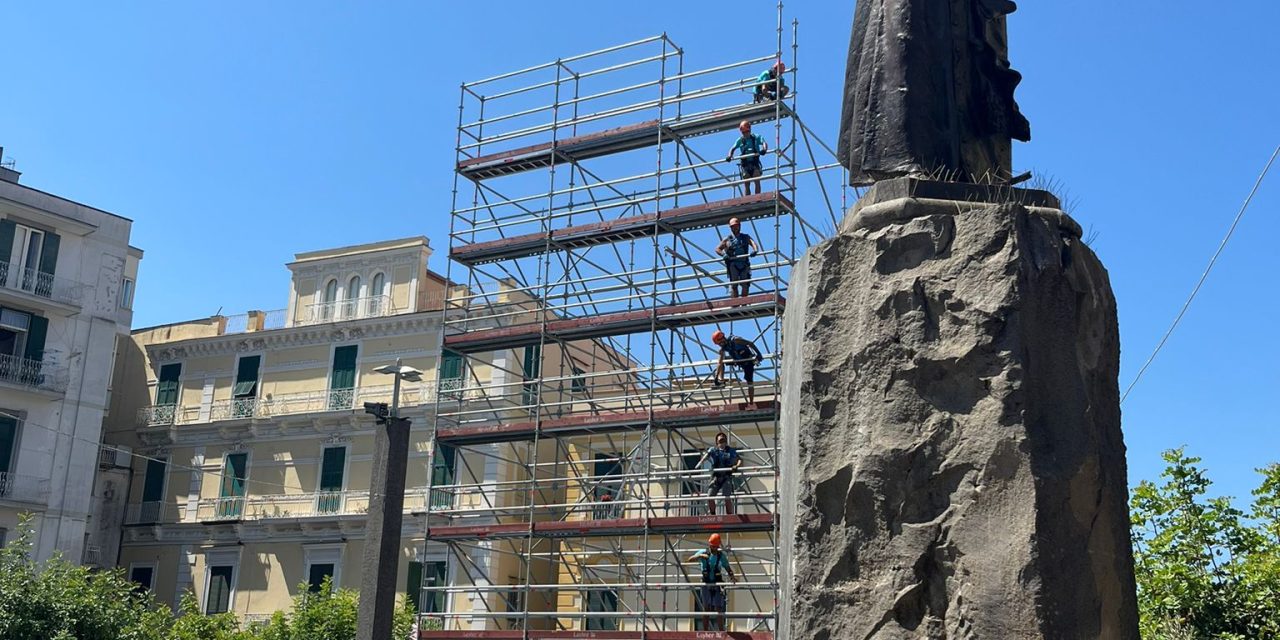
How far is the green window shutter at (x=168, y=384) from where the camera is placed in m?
38.4

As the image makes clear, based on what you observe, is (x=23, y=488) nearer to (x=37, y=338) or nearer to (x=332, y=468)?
(x=37, y=338)

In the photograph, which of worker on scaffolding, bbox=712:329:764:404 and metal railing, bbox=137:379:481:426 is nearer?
worker on scaffolding, bbox=712:329:764:404

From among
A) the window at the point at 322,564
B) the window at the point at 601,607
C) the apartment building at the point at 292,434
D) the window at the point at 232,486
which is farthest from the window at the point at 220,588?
the window at the point at 601,607

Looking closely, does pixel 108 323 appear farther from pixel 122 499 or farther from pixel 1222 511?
pixel 1222 511

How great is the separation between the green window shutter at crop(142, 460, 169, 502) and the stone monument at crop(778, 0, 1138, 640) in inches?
1312

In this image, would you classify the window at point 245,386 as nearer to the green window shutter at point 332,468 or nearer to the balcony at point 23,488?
the green window shutter at point 332,468

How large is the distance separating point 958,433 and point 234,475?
105ft

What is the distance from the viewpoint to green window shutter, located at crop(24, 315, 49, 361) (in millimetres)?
33562

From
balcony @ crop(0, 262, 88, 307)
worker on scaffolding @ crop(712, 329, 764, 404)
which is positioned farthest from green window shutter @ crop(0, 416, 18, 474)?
worker on scaffolding @ crop(712, 329, 764, 404)

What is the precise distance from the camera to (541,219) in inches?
979

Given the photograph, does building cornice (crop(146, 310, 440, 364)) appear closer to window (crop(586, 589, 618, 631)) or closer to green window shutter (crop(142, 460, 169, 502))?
green window shutter (crop(142, 460, 169, 502))

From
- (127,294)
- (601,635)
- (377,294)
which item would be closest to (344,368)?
(377,294)

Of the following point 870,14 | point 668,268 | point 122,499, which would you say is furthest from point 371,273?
point 870,14

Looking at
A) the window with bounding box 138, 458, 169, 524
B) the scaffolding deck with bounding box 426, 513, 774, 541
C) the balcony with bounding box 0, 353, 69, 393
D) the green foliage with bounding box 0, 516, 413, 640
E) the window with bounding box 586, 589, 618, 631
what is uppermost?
the balcony with bounding box 0, 353, 69, 393
